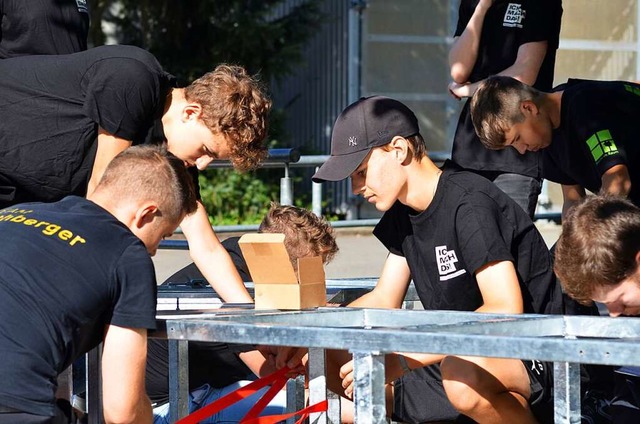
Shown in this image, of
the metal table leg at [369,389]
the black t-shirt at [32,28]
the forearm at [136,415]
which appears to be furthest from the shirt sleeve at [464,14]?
the metal table leg at [369,389]

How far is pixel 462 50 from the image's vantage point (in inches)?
197

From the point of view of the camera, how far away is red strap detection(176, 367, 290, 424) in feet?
9.14

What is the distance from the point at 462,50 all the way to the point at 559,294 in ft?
6.08

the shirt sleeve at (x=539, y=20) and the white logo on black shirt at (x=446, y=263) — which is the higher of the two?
the shirt sleeve at (x=539, y=20)

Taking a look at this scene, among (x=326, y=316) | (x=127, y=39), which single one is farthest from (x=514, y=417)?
(x=127, y=39)

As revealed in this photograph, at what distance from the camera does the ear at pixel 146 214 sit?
2746 millimetres

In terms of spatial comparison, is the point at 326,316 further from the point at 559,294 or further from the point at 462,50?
the point at 462,50

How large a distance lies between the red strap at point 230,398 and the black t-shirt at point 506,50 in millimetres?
2019

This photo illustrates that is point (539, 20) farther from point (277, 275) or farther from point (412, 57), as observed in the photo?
point (412, 57)

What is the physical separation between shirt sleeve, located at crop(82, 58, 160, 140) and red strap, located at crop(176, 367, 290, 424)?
87 cm

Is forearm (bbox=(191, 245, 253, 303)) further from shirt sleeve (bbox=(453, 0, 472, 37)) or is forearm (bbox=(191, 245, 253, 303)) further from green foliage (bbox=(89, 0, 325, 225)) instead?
green foliage (bbox=(89, 0, 325, 225))

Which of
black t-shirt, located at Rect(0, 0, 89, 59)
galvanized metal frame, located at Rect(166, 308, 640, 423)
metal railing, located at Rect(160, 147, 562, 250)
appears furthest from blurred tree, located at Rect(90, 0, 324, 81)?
galvanized metal frame, located at Rect(166, 308, 640, 423)

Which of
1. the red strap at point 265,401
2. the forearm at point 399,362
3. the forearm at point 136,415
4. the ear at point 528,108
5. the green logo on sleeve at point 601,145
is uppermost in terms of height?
the ear at point 528,108

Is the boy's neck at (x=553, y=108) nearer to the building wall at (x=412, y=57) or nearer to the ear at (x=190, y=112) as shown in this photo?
the ear at (x=190, y=112)
